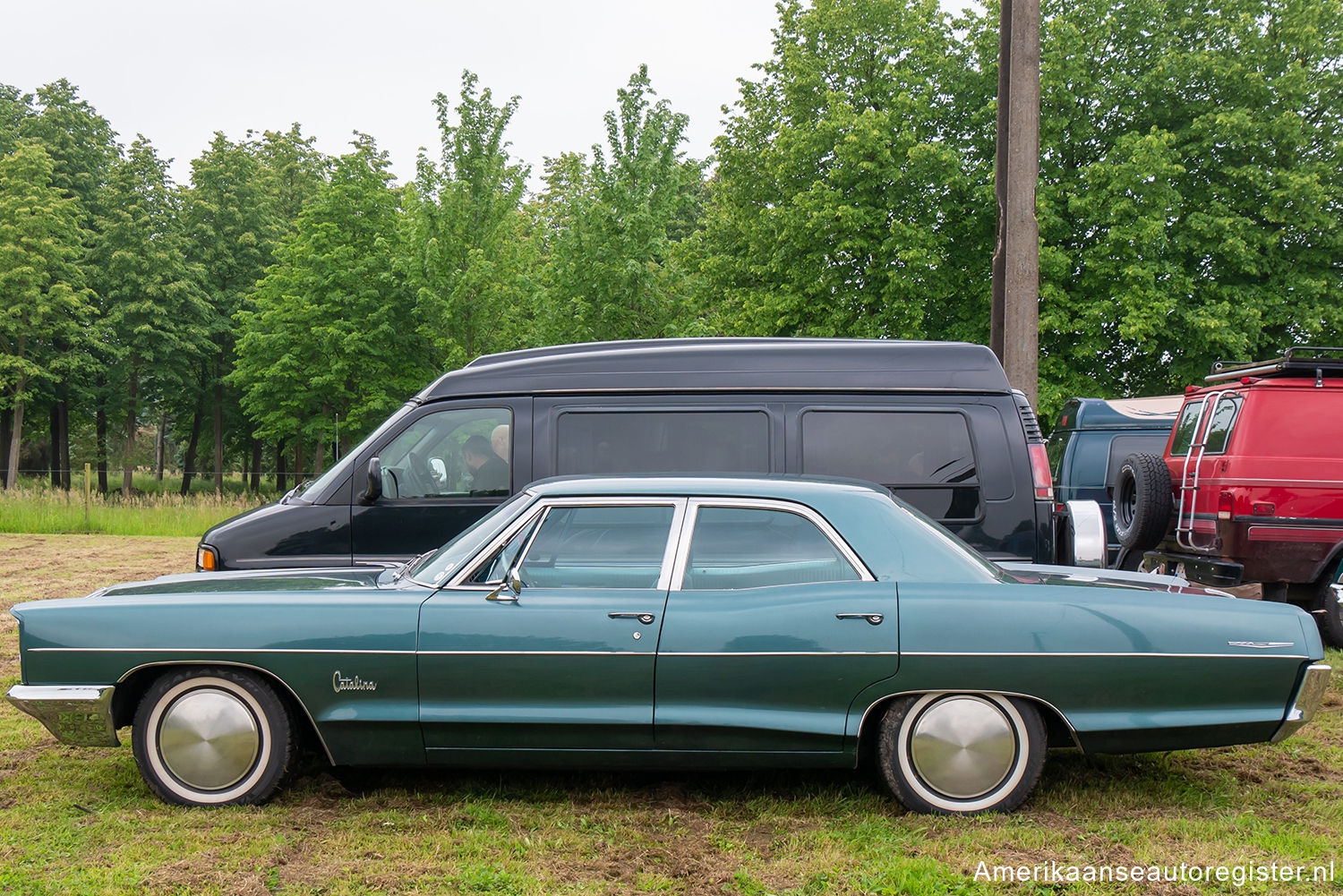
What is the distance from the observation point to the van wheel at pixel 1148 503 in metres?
9.20

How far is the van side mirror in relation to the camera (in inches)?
255

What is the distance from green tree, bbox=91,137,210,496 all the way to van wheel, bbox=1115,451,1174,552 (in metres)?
37.7

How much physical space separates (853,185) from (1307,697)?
770 inches

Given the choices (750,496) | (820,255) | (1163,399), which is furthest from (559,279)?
(750,496)

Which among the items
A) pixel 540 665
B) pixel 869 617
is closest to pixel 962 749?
pixel 869 617

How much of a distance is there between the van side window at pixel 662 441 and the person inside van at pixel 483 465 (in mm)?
375

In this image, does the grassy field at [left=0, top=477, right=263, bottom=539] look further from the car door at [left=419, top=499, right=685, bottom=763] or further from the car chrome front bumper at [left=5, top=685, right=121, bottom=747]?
the car door at [left=419, top=499, right=685, bottom=763]

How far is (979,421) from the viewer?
641cm

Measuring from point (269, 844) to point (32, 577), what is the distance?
430 inches

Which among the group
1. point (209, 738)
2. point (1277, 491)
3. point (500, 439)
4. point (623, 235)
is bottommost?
point (209, 738)

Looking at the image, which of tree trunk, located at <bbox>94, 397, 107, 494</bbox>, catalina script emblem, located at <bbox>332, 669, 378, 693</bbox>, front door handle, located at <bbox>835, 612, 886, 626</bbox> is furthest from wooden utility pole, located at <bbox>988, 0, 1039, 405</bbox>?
tree trunk, located at <bbox>94, 397, 107, 494</bbox>

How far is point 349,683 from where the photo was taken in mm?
4406

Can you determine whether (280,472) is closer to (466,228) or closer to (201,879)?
(466,228)

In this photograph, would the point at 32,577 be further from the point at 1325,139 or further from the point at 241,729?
the point at 1325,139
